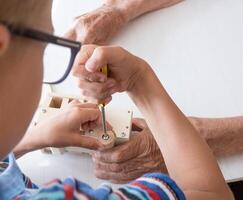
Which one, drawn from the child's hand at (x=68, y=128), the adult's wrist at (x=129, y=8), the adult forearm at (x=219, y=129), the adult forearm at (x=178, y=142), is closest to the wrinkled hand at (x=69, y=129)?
the child's hand at (x=68, y=128)

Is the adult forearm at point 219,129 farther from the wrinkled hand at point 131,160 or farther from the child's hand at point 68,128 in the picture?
the child's hand at point 68,128

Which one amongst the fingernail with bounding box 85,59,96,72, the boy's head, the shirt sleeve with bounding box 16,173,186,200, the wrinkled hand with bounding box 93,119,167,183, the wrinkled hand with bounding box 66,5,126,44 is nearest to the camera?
the boy's head

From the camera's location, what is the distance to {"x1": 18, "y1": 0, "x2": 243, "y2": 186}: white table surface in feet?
2.89

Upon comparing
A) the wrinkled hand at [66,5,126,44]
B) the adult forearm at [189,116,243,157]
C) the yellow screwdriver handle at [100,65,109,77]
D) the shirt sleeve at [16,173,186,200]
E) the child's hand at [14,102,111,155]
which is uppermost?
the wrinkled hand at [66,5,126,44]

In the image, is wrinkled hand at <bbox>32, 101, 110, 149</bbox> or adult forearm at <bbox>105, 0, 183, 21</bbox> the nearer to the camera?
wrinkled hand at <bbox>32, 101, 110, 149</bbox>

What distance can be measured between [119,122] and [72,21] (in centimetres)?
43

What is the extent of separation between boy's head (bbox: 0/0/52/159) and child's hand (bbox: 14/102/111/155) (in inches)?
10.8

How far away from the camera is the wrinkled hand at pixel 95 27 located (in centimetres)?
110

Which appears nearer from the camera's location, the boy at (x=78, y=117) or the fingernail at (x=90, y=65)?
the boy at (x=78, y=117)

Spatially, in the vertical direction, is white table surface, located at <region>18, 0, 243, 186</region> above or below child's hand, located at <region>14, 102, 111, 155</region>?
above

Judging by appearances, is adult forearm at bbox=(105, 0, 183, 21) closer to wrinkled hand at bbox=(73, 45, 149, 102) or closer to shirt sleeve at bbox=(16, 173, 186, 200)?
wrinkled hand at bbox=(73, 45, 149, 102)

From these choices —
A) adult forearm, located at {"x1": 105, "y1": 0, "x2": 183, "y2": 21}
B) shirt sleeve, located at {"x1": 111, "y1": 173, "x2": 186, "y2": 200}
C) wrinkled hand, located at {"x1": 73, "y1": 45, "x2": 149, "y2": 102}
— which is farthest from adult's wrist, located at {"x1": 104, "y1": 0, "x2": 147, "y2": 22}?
shirt sleeve, located at {"x1": 111, "y1": 173, "x2": 186, "y2": 200}

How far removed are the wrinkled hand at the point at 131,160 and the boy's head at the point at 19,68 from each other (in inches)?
12.9

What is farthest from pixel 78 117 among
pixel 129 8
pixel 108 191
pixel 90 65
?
pixel 129 8
